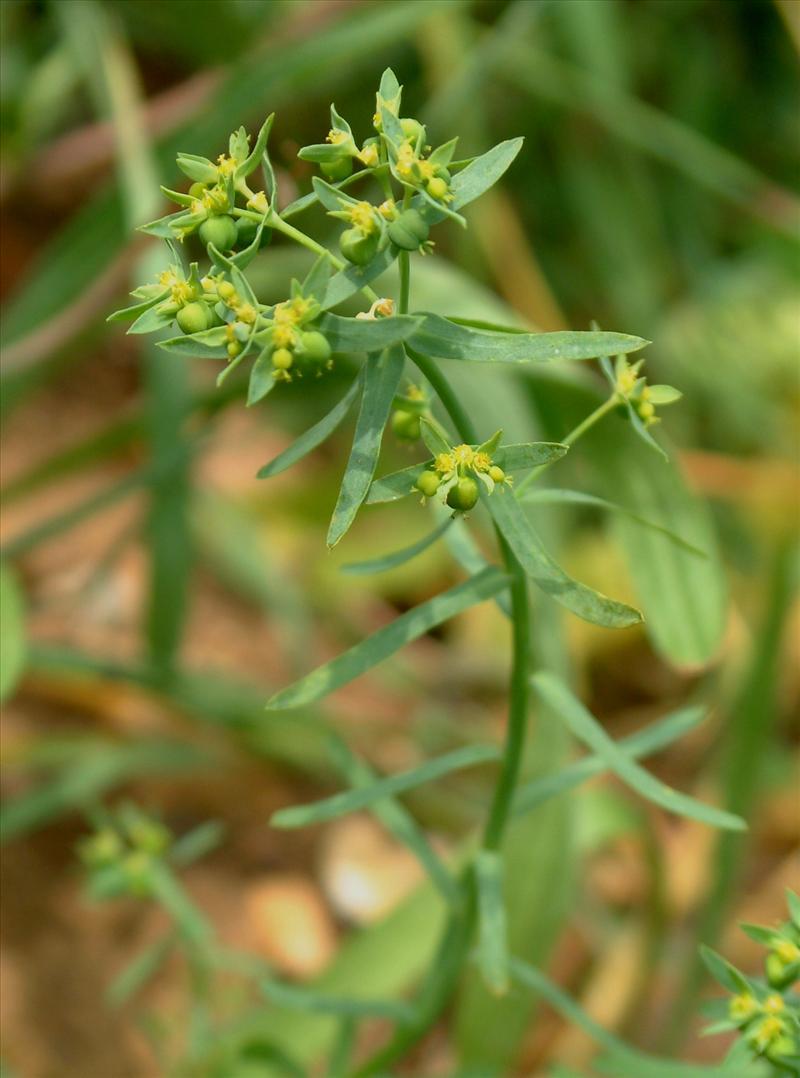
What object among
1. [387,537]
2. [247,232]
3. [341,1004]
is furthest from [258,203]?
[387,537]

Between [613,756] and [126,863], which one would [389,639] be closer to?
[613,756]

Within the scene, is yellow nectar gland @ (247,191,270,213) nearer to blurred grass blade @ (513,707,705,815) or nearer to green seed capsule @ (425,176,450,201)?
green seed capsule @ (425,176,450,201)

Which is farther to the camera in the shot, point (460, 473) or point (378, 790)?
point (378, 790)

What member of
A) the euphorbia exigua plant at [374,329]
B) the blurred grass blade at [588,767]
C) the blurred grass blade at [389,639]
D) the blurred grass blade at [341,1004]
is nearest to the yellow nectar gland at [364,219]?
the euphorbia exigua plant at [374,329]

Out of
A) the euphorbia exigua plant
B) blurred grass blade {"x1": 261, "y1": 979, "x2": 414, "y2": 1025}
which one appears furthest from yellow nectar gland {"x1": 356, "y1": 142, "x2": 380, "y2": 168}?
blurred grass blade {"x1": 261, "y1": 979, "x2": 414, "y2": 1025}

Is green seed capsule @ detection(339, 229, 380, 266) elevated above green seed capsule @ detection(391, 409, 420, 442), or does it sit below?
above

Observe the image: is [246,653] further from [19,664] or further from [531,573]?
[531,573]
